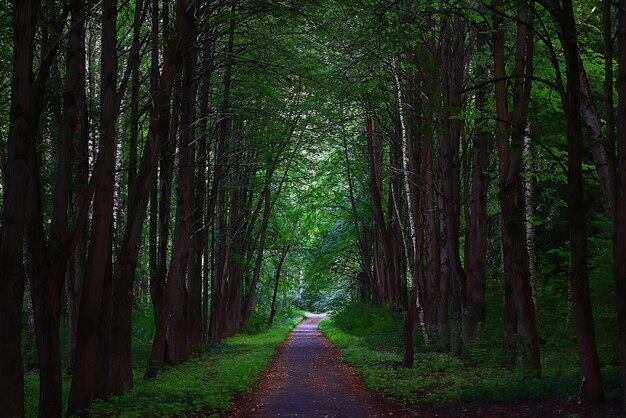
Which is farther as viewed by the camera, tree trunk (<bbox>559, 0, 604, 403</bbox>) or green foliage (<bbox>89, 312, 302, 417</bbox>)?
green foliage (<bbox>89, 312, 302, 417</bbox>)

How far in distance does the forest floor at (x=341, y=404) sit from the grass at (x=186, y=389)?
0.35 metres

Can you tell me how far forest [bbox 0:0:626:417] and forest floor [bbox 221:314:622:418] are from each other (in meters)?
0.47

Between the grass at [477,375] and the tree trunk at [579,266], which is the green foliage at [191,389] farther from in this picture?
the tree trunk at [579,266]

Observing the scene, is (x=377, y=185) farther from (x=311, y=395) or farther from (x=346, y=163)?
(x=311, y=395)

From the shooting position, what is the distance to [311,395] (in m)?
12.5

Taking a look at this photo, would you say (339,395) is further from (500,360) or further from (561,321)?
(561,321)

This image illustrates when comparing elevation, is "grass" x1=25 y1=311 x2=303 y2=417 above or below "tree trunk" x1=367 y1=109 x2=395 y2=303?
below

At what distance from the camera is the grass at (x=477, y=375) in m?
9.32

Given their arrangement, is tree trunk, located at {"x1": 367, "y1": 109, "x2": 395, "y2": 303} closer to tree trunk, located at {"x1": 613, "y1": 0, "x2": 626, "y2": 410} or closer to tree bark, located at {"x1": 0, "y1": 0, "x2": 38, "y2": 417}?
tree bark, located at {"x1": 0, "y1": 0, "x2": 38, "y2": 417}

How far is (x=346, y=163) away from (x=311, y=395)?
18.7 meters

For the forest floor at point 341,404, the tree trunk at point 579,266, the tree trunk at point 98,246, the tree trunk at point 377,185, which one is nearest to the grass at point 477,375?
the forest floor at point 341,404

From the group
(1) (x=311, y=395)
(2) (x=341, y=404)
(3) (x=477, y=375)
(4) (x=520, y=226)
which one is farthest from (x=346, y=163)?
(2) (x=341, y=404)

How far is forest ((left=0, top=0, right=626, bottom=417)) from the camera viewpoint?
7859mm


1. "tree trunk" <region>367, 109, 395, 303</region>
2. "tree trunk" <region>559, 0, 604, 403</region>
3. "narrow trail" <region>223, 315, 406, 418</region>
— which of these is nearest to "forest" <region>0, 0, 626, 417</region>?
"tree trunk" <region>559, 0, 604, 403</region>
